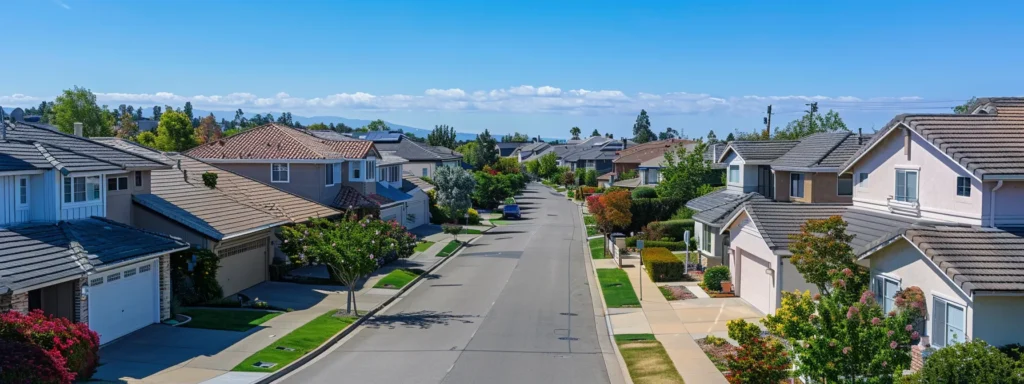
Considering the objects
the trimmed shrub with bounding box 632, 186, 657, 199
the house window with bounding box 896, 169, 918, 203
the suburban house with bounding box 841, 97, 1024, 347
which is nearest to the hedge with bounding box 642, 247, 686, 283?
the suburban house with bounding box 841, 97, 1024, 347

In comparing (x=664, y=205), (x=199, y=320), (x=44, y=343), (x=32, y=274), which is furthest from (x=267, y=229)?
(x=664, y=205)

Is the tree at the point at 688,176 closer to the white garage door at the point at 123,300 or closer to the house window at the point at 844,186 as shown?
the house window at the point at 844,186

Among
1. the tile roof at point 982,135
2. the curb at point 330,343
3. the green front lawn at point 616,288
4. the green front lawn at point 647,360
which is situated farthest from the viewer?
the green front lawn at point 616,288

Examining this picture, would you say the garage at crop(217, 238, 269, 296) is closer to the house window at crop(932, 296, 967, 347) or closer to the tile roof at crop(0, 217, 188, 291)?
the tile roof at crop(0, 217, 188, 291)

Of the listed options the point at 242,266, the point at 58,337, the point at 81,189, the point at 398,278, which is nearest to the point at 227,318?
the point at 81,189

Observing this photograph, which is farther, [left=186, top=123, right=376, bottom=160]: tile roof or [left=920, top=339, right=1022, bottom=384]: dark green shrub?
[left=186, top=123, right=376, bottom=160]: tile roof

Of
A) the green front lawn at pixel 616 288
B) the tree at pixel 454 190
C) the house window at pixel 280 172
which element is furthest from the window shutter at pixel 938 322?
the tree at pixel 454 190
